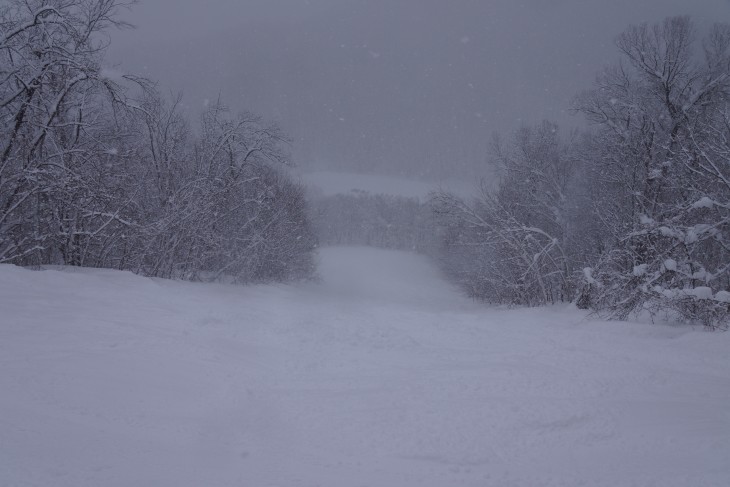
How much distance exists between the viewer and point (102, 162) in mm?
12758

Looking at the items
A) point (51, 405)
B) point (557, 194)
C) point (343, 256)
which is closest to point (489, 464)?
point (51, 405)

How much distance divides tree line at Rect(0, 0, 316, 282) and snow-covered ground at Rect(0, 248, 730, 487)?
397 centimetres

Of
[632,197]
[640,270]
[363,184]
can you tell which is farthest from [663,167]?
[363,184]

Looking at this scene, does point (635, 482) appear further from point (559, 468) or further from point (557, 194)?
point (557, 194)

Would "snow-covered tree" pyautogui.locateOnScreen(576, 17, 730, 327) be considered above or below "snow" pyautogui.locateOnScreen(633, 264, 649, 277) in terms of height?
above

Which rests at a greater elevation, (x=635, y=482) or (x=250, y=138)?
(x=250, y=138)

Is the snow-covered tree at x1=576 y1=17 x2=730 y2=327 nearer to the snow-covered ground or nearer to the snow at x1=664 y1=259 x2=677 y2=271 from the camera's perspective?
the snow at x1=664 y1=259 x2=677 y2=271

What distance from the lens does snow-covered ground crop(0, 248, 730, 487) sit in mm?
3328

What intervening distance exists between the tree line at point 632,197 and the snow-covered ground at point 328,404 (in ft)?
12.1

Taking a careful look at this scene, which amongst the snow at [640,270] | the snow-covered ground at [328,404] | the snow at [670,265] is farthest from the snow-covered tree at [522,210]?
the snow-covered ground at [328,404]

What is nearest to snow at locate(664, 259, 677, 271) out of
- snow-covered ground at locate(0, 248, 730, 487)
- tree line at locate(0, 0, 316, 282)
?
snow-covered ground at locate(0, 248, 730, 487)

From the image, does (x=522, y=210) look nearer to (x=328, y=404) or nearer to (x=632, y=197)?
(x=632, y=197)

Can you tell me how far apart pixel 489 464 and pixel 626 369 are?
3417mm

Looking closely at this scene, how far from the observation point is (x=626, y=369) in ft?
19.2
